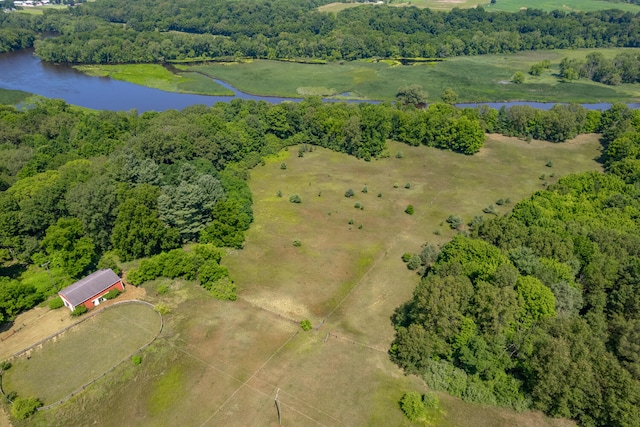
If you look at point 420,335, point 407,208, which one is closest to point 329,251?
point 407,208

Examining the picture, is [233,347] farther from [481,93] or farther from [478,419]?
[481,93]

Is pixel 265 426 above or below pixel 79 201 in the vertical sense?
below

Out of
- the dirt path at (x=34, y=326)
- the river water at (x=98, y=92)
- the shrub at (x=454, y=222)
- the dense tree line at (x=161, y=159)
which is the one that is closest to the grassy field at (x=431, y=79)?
the river water at (x=98, y=92)

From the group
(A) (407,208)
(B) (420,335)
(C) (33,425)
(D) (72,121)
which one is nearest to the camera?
(C) (33,425)

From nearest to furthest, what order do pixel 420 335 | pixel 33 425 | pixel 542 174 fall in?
1. pixel 33 425
2. pixel 420 335
3. pixel 542 174

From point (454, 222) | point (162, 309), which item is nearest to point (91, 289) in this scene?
point (162, 309)

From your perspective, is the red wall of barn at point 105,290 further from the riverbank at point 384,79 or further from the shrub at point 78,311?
the riverbank at point 384,79

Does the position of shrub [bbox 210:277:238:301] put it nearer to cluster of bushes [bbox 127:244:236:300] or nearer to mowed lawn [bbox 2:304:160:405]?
cluster of bushes [bbox 127:244:236:300]
